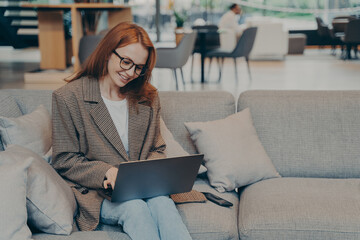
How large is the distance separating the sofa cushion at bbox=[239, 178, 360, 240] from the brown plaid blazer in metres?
0.52

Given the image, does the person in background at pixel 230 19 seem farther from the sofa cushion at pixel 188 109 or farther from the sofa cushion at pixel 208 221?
the sofa cushion at pixel 208 221

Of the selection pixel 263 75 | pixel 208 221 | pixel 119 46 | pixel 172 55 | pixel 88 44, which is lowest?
pixel 263 75

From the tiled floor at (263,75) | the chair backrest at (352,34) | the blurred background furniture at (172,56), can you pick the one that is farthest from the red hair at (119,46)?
the chair backrest at (352,34)

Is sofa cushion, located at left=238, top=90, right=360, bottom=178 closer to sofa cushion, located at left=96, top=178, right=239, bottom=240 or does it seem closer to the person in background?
sofa cushion, located at left=96, top=178, right=239, bottom=240

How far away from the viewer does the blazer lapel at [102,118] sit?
7.12 ft

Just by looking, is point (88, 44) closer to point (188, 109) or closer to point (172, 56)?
point (172, 56)

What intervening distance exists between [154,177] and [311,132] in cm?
116

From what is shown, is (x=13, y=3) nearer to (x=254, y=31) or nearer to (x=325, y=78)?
(x=254, y=31)

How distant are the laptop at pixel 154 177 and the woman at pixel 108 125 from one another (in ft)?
0.13

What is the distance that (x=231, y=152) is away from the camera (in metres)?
2.55

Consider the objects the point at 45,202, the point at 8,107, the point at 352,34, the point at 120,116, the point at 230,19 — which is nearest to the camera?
the point at 45,202

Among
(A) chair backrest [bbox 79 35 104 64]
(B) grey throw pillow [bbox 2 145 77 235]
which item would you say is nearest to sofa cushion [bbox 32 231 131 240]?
(B) grey throw pillow [bbox 2 145 77 235]

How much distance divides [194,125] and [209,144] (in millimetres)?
130

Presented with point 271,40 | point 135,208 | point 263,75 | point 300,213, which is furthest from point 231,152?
point 271,40
